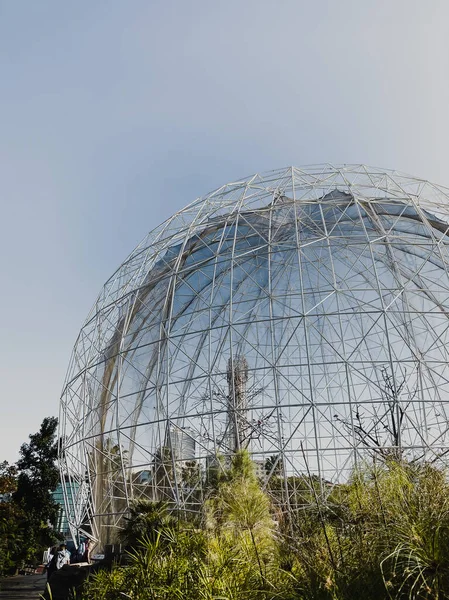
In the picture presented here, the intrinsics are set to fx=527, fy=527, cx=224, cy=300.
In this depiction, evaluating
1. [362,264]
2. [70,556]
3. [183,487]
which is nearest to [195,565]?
[183,487]

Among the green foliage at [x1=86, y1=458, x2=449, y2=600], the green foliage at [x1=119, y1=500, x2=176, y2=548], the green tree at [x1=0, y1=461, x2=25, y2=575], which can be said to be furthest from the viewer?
the green tree at [x1=0, y1=461, x2=25, y2=575]

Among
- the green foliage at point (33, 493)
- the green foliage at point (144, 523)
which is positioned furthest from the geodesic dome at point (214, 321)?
the green foliage at point (33, 493)

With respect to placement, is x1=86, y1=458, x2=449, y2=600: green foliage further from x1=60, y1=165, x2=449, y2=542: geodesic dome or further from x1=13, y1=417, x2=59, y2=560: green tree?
x1=13, y1=417, x2=59, y2=560: green tree

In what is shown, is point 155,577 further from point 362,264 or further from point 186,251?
point 362,264

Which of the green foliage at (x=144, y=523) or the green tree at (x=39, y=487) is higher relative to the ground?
the green tree at (x=39, y=487)

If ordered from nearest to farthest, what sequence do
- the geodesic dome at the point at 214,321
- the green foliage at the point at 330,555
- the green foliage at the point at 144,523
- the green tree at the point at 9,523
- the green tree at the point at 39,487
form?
the green foliage at the point at 330,555 < the green foliage at the point at 144,523 < the geodesic dome at the point at 214,321 < the green tree at the point at 9,523 < the green tree at the point at 39,487

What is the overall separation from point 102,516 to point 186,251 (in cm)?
1181

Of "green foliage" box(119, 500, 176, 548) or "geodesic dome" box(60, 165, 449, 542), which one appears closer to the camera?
"green foliage" box(119, 500, 176, 548)

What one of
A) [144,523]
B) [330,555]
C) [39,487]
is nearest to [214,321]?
[144,523]

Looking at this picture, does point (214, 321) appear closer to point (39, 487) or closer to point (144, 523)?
point (144, 523)

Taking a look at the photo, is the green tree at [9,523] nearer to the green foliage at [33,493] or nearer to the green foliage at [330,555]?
the green foliage at [33,493]

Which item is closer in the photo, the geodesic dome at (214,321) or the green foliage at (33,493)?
the geodesic dome at (214,321)

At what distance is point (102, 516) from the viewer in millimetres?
21844

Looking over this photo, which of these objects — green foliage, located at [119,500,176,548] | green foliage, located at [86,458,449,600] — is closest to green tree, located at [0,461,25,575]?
green foliage, located at [119,500,176,548]
